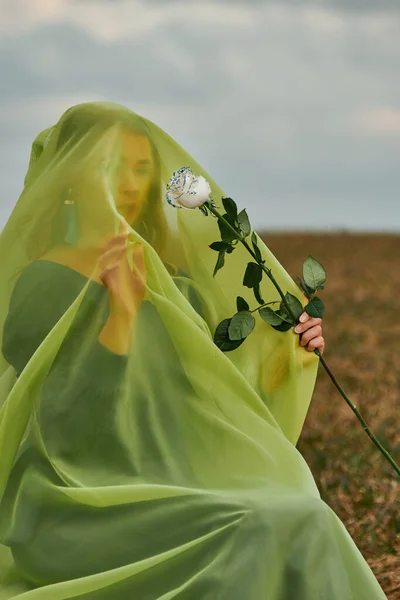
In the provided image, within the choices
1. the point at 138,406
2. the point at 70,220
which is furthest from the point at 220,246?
the point at 138,406

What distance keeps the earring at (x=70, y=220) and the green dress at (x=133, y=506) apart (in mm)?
123

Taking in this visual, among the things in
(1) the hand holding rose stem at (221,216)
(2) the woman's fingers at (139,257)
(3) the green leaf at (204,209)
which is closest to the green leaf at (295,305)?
(1) the hand holding rose stem at (221,216)

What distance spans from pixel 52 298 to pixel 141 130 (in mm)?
689

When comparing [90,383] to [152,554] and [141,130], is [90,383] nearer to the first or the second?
[152,554]

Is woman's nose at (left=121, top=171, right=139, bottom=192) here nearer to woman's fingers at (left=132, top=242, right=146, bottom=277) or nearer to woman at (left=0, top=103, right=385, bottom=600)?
woman at (left=0, top=103, right=385, bottom=600)

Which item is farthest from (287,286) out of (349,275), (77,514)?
(349,275)

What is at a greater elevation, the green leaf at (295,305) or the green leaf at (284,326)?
the green leaf at (295,305)

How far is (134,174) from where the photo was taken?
154 inches

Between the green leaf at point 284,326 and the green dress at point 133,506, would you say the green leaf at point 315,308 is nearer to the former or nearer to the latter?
the green leaf at point 284,326

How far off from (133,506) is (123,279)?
28.7 inches

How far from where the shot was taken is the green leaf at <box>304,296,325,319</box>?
3.82 meters

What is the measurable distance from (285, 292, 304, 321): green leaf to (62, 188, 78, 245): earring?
750 millimetres

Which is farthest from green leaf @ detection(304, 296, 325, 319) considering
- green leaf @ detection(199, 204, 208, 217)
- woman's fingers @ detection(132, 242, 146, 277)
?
woman's fingers @ detection(132, 242, 146, 277)

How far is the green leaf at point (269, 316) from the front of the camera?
3.92 meters
